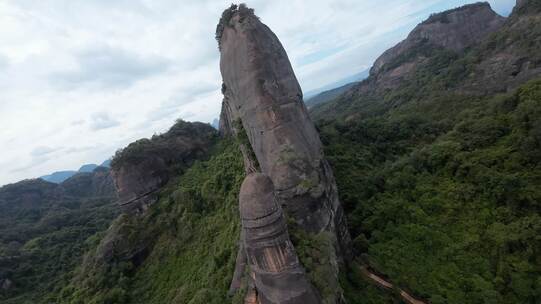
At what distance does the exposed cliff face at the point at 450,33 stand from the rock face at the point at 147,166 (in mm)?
56249

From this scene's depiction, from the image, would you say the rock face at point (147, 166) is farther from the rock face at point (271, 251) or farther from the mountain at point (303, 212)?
the rock face at point (271, 251)

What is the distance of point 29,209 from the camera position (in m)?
57.9

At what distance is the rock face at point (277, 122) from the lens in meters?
16.3

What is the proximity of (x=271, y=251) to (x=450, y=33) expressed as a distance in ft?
274

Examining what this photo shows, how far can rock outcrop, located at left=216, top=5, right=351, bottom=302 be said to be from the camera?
640 inches

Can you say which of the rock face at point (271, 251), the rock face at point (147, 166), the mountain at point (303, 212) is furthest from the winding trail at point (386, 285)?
the rock face at point (147, 166)

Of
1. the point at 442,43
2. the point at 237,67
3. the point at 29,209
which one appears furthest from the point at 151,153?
the point at 442,43

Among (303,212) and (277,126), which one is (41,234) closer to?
(277,126)

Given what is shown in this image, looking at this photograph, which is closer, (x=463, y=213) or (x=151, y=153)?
(x=463, y=213)

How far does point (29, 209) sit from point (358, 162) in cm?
6230

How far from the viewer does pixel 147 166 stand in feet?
101

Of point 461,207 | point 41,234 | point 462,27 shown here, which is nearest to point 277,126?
point 461,207

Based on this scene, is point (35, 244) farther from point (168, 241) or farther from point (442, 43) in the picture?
point (442, 43)

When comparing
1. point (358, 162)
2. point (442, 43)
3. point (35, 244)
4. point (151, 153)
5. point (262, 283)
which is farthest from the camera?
point (442, 43)
